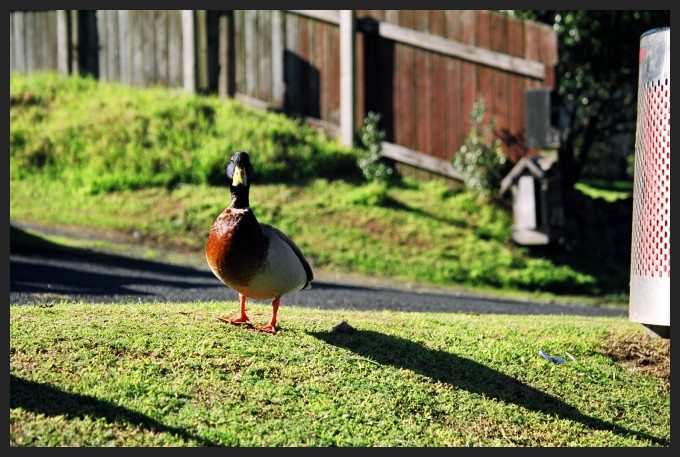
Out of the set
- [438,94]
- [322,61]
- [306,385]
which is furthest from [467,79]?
[306,385]

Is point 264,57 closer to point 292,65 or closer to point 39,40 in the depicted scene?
point 292,65

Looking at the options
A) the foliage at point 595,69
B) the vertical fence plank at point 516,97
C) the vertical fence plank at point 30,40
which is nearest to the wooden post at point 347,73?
the vertical fence plank at point 516,97

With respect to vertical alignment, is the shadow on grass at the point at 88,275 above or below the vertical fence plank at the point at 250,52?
below

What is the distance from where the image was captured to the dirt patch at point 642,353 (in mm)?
8680

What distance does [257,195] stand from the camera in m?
16.7

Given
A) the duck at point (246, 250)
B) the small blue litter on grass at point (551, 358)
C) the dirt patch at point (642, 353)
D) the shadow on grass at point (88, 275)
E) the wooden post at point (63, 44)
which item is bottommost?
the dirt patch at point (642, 353)

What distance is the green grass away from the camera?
21.3 feet

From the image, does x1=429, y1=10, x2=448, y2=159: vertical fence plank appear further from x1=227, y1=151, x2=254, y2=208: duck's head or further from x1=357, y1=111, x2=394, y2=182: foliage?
x1=227, y1=151, x2=254, y2=208: duck's head

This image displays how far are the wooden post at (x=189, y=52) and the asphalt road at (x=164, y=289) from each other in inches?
281

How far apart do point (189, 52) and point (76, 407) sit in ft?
48.7

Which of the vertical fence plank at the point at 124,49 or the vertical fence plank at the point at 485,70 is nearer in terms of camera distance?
the vertical fence plank at the point at 485,70

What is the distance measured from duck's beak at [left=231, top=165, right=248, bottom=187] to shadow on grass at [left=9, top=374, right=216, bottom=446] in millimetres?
1938

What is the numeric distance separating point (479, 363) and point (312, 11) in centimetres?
1276

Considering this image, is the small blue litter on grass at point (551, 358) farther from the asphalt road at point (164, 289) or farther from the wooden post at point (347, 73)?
the wooden post at point (347, 73)
